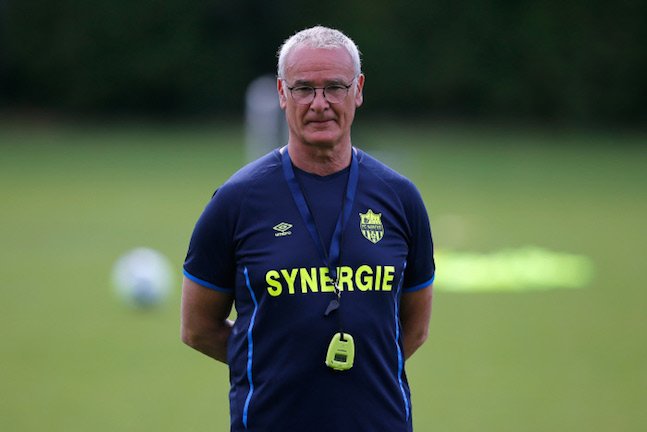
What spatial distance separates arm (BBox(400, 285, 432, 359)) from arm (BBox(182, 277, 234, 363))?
69cm

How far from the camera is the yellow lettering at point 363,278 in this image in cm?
377

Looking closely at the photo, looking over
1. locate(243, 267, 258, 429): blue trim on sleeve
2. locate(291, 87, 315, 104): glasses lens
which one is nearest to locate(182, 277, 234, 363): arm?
locate(243, 267, 258, 429): blue trim on sleeve

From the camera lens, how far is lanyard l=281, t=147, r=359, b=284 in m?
3.73

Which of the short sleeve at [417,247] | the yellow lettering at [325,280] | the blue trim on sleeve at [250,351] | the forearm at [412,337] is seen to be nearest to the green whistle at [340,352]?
the yellow lettering at [325,280]

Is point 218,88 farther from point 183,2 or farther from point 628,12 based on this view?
point 628,12

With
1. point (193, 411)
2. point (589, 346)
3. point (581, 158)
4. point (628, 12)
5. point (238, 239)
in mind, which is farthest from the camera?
point (628, 12)

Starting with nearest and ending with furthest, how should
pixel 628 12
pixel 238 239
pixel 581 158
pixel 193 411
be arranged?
pixel 238 239 → pixel 193 411 → pixel 581 158 → pixel 628 12

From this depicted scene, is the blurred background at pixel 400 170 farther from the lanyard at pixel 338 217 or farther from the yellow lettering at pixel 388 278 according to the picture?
the lanyard at pixel 338 217

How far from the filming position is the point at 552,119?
30484mm

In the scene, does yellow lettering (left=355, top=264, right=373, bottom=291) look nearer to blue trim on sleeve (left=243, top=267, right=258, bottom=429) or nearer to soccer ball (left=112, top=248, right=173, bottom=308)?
blue trim on sleeve (left=243, top=267, right=258, bottom=429)

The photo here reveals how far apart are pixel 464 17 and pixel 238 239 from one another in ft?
92.1

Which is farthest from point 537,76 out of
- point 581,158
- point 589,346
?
point 589,346

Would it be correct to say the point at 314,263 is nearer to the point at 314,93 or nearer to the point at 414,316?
the point at 314,93

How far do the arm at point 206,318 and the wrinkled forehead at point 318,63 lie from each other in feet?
2.87
